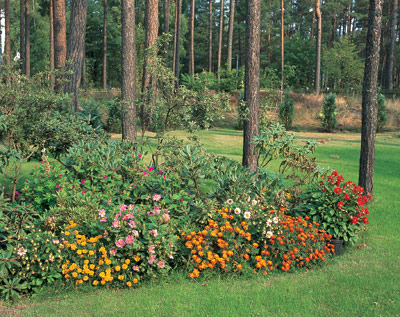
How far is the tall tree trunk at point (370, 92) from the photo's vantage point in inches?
277

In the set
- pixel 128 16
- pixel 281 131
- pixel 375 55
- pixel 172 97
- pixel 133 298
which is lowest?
pixel 133 298

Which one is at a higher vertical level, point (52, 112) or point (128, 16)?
point (128, 16)

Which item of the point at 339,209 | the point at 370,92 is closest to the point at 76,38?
the point at 370,92

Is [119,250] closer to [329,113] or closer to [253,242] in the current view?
[253,242]

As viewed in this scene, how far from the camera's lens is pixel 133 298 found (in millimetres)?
4172

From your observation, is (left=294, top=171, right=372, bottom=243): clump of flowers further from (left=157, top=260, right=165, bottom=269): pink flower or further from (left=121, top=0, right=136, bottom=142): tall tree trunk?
(left=121, top=0, right=136, bottom=142): tall tree trunk

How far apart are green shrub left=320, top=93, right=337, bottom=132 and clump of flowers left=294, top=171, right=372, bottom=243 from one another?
14013 millimetres

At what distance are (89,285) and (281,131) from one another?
3.82 metres

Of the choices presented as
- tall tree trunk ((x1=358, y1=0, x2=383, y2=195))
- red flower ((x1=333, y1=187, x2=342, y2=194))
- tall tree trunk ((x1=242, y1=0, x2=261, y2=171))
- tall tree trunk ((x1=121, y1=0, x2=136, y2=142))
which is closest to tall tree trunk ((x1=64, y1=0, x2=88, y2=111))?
tall tree trunk ((x1=121, y1=0, x2=136, y2=142))

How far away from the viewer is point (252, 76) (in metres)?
7.50

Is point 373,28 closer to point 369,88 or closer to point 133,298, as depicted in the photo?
point 369,88

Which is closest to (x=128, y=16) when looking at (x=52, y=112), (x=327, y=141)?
(x=52, y=112)

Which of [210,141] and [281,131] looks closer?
[281,131]

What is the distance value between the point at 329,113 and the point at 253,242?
15302 millimetres
